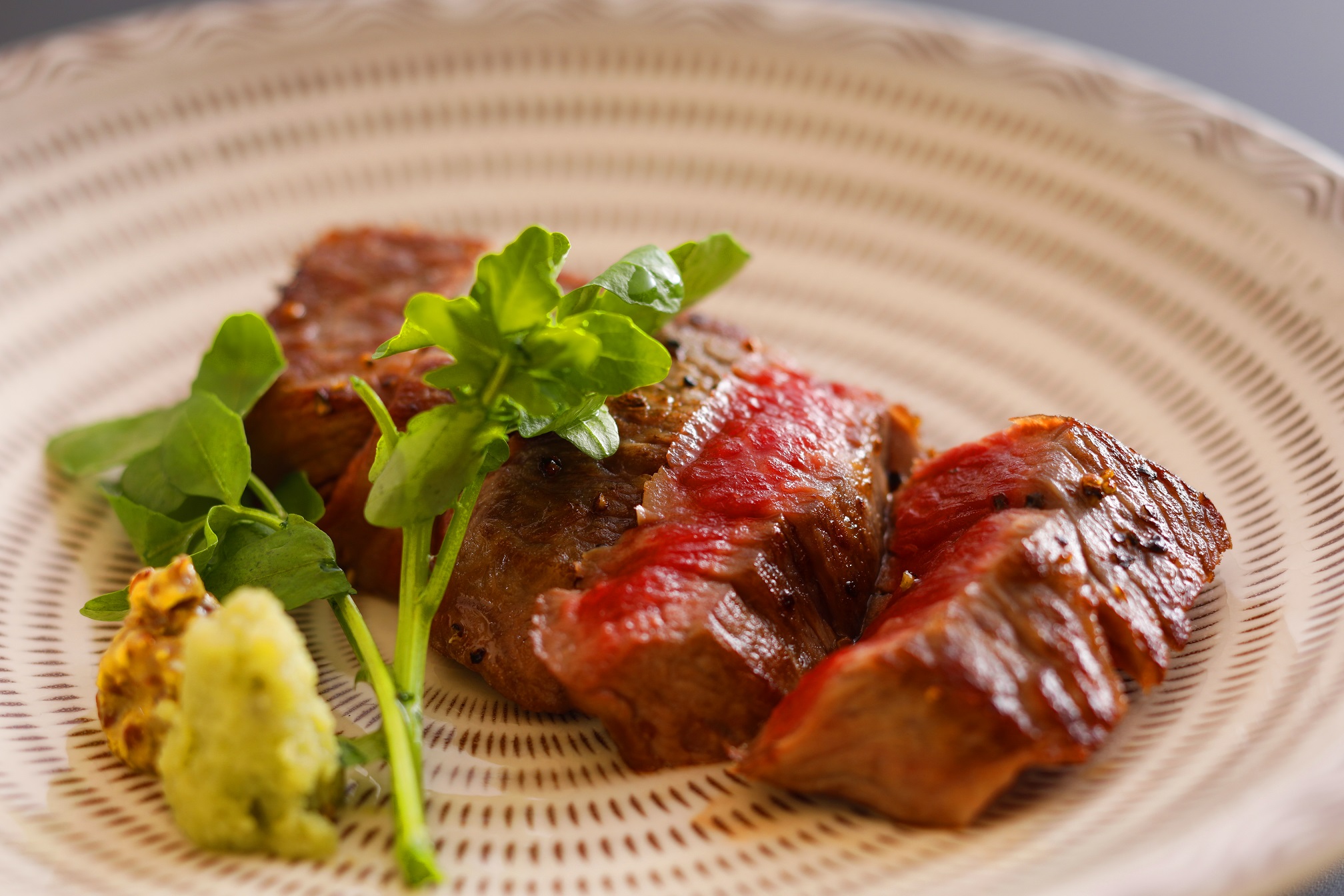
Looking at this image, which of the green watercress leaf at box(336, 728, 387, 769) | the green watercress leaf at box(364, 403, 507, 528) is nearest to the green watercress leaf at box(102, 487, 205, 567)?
the green watercress leaf at box(364, 403, 507, 528)

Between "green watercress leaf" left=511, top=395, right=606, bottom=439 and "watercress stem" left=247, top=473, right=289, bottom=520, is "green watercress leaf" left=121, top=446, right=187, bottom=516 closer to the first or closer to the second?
"watercress stem" left=247, top=473, right=289, bottom=520

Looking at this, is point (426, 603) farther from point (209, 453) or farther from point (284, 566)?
point (209, 453)

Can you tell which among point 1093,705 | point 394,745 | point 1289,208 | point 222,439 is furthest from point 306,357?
point 1289,208

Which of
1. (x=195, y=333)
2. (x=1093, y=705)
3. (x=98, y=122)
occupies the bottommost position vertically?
(x=195, y=333)

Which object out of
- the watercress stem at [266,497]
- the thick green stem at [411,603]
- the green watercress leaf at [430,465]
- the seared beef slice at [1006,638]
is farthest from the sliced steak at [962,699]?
the watercress stem at [266,497]

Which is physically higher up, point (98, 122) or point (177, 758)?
point (177, 758)

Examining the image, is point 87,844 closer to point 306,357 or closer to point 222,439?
point 222,439

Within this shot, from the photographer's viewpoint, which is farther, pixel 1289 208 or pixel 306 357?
pixel 1289 208
